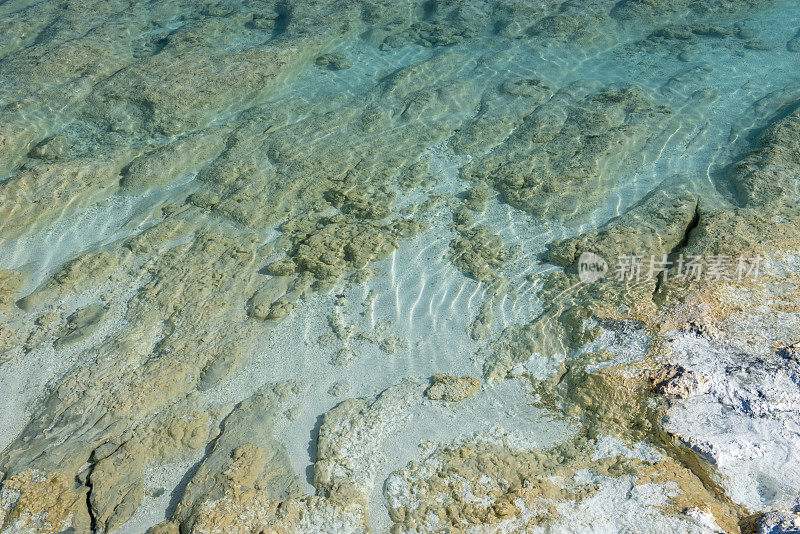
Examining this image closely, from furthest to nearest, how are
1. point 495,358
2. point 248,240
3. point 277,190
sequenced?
point 277,190, point 248,240, point 495,358

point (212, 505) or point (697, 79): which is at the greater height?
point (212, 505)

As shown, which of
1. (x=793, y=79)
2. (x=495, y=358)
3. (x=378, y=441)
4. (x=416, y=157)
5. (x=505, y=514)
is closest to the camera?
(x=505, y=514)

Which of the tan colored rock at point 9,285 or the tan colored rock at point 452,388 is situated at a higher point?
the tan colored rock at point 9,285

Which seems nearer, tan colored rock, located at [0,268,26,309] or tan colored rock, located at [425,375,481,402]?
tan colored rock, located at [425,375,481,402]

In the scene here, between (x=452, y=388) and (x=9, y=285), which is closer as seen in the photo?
(x=452, y=388)

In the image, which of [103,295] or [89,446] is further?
[103,295]

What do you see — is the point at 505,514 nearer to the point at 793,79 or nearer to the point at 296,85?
the point at 296,85

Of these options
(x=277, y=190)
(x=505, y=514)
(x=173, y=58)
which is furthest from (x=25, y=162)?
(x=505, y=514)

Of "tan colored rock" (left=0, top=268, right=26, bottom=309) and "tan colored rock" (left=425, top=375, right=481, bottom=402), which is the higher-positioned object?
"tan colored rock" (left=0, top=268, right=26, bottom=309)

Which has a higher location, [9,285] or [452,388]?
[9,285]

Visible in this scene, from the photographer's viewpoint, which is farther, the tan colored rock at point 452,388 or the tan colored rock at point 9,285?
the tan colored rock at point 9,285
